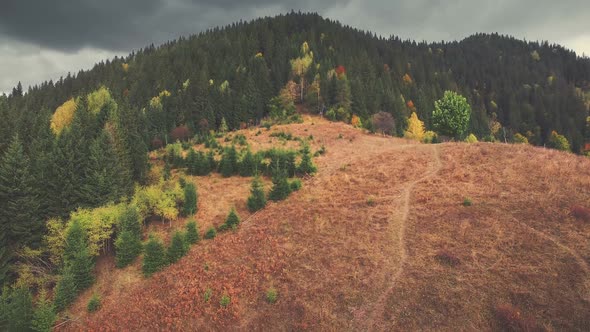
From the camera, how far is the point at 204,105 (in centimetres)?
10319

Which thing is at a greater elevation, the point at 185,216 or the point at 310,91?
the point at 310,91

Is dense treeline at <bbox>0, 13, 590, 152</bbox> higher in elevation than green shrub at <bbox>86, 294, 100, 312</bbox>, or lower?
higher

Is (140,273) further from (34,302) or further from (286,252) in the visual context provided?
(286,252)

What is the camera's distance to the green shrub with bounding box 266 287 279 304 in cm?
2712

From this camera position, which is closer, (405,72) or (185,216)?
Answer: (185,216)

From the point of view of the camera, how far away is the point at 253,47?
15312 cm

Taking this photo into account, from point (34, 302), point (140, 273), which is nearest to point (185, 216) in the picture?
point (140, 273)

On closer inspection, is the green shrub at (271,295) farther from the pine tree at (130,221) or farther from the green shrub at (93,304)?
the pine tree at (130,221)

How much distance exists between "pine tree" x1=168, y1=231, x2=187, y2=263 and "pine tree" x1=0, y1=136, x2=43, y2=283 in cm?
1630

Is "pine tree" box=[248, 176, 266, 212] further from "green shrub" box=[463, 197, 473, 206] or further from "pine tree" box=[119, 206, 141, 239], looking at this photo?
"green shrub" box=[463, 197, 473, 206]

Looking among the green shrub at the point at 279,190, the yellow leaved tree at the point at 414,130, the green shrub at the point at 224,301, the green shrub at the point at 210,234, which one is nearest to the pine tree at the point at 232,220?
the green shrub at the point at 210,234

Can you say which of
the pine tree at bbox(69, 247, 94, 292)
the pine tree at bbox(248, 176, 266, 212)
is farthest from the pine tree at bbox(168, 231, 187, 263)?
the pine tree at bbox(248, 176, 266, 212)

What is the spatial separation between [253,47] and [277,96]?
53782mm

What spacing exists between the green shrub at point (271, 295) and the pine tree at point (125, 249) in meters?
18.1
